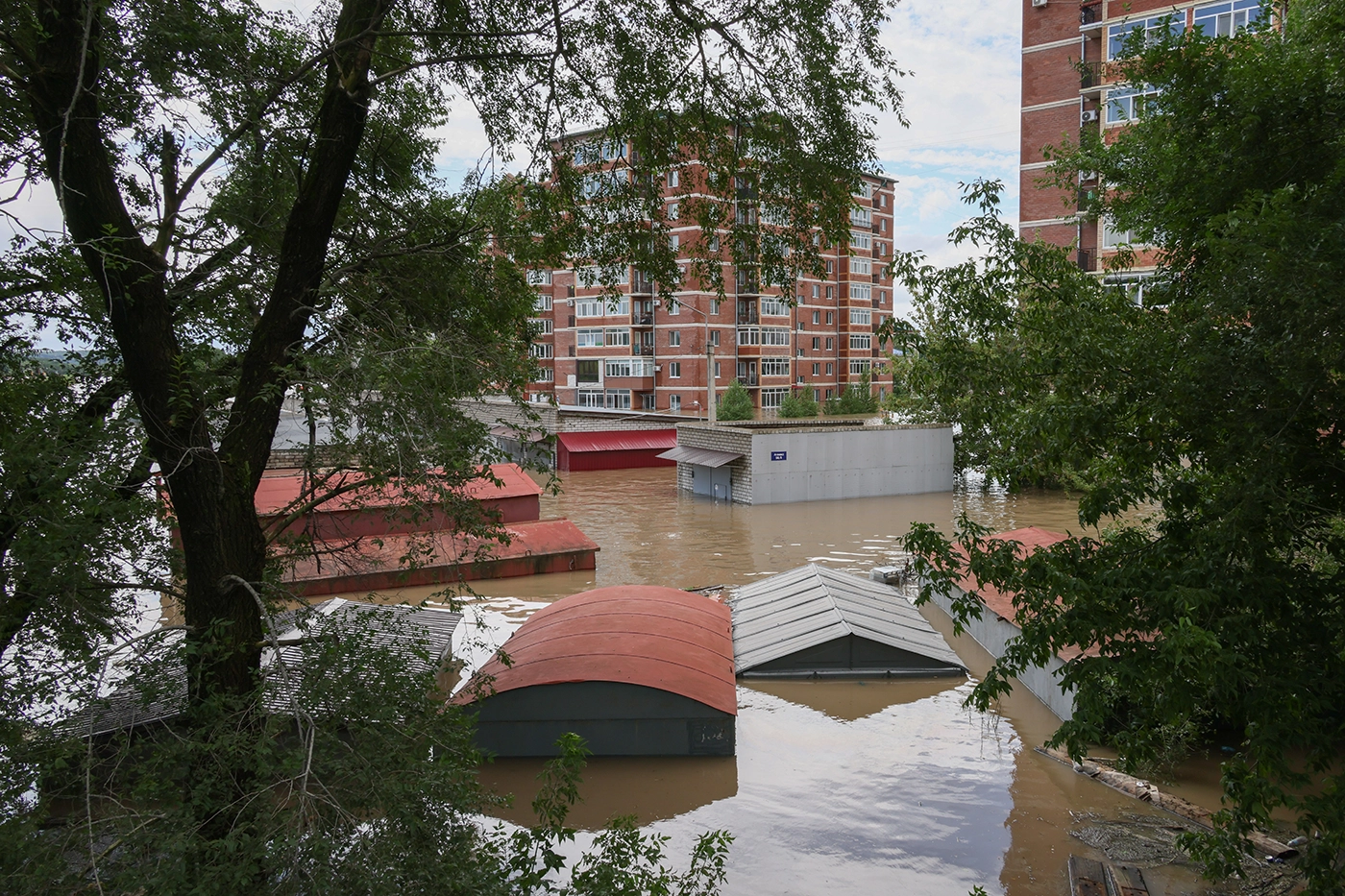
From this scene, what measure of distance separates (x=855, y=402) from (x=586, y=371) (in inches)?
732

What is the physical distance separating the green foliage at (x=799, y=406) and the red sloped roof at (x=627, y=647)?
1622 inches

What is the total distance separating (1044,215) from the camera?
3372cm

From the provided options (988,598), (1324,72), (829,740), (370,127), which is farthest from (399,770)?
(988,598)

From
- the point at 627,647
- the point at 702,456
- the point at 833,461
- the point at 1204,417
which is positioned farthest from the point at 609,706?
the point at 702,456

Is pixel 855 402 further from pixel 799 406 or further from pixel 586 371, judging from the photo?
pixel 586 371

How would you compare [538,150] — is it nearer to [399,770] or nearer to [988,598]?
[399,770]

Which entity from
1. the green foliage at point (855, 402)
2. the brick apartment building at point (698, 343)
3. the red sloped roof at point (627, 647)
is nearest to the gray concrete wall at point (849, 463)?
the red sloped roof at point (627, 647)

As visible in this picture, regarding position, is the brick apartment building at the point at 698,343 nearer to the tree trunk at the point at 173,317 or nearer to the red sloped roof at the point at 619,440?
the red sloped roof at the point at 619,440

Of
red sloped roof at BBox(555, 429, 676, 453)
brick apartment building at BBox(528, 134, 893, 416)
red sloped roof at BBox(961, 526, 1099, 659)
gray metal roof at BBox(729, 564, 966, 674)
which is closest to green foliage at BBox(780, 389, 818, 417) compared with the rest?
brick apartment building at BBox(528, 134, 893, 416)

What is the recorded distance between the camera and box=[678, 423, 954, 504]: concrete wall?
33406mm

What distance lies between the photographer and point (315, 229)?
6469mm

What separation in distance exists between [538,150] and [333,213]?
7.75 ft

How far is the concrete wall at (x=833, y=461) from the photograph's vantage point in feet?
110

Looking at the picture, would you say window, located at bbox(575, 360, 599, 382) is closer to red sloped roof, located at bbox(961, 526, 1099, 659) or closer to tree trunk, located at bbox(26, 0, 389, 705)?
red sloped roof, located at bbox(961, 526, 1099, 659)
